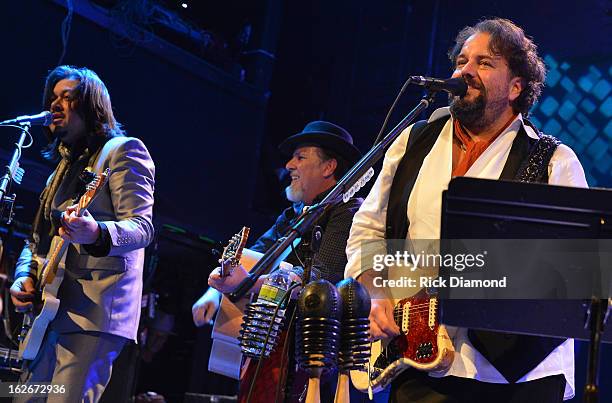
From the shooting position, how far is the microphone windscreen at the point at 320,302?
2564 mm

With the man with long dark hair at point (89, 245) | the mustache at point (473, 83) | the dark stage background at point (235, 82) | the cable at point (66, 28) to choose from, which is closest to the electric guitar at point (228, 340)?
the man with long dark hair at point (89, 245)

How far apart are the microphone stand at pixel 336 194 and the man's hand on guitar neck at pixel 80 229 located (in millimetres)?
797

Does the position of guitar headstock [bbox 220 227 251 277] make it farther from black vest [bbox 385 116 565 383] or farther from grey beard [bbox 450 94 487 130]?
grey beard [bbox 450 94 487 130]

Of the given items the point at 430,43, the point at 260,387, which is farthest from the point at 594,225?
the point at 430,43

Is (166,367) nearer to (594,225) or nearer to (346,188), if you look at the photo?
(346,188)

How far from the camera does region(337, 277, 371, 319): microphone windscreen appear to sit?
8.61 ft

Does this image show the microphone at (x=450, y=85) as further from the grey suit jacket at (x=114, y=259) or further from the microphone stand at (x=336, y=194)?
the grey suit jacket at (x=114, y=259)

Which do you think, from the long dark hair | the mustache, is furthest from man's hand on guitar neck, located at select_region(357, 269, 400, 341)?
the long dark hair

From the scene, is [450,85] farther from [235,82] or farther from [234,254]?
[235,82]

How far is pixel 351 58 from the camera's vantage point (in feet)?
25.3

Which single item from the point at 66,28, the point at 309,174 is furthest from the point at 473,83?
the point at 66,28

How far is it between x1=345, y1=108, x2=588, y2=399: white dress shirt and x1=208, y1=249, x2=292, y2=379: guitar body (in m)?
1.45

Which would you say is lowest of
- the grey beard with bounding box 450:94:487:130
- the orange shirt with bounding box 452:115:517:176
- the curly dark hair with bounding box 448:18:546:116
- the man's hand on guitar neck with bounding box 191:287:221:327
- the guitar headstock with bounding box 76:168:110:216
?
the man's hand on guitar neck with bounding box 191:287:221:327

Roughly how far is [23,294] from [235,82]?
4.62 metres
